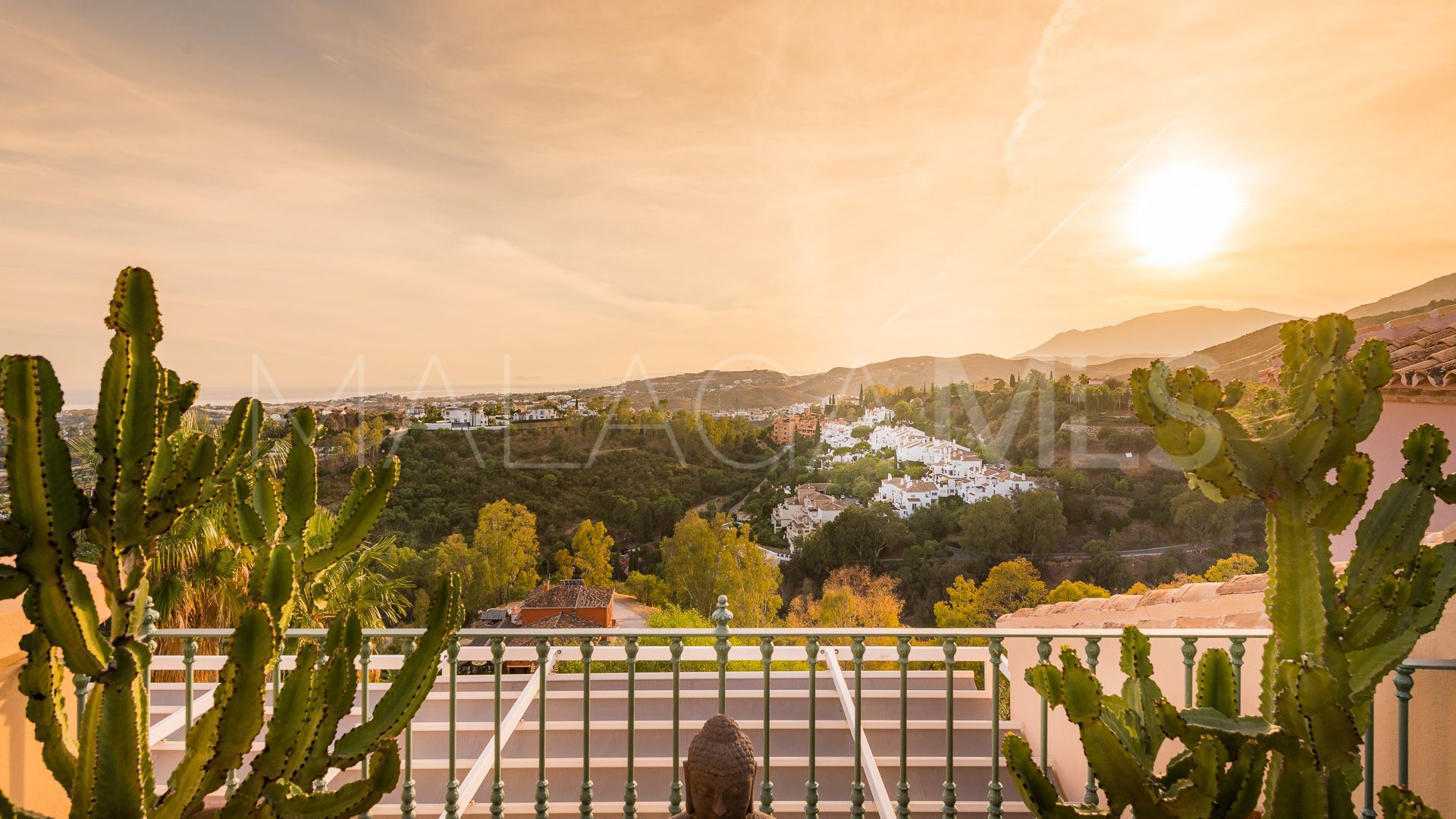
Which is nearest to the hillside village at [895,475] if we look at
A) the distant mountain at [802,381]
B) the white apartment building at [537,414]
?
the distant mountain at [802,381]

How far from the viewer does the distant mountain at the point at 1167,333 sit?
8.59 meters

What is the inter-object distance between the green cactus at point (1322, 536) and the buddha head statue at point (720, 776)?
997mm

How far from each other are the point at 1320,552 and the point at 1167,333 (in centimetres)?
972

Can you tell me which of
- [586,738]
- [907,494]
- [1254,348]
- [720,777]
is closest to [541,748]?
[586,738]

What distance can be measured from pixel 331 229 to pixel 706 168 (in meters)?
5.65

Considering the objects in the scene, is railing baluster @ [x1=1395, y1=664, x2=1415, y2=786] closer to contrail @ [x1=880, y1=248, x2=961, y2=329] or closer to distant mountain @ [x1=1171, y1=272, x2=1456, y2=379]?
distant mountain @ [x1=1171, y1=272, x2=1456, y2=379]

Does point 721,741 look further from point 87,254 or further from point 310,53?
point 87,254

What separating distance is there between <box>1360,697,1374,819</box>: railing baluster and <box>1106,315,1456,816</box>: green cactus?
0.46 metres

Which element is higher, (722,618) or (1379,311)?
(1379,311)

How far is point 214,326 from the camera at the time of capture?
1020cm

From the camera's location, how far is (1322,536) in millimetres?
1595

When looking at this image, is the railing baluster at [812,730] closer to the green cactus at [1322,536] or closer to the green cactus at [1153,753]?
the green cactus at [1153,753]

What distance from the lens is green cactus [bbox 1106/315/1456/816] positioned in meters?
1.48

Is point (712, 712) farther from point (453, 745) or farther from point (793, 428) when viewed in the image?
point (793, 428)
